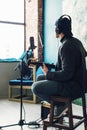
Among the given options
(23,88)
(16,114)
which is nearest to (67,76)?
(16,114)

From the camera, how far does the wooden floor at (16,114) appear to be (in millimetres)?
3170

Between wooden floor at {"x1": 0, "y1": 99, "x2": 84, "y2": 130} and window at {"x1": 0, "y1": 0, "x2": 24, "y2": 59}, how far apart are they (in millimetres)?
1470

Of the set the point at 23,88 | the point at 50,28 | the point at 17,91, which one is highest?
the point at 50,28

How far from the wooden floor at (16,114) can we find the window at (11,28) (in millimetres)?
1470

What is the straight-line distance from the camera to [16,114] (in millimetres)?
3859

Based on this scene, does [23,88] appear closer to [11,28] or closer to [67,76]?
[11,28]

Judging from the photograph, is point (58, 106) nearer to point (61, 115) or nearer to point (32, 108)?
point (61, 115)

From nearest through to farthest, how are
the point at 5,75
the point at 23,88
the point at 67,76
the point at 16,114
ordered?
the point at 67,76
the point at 16,114
the point at 23,88
the point at 5,75

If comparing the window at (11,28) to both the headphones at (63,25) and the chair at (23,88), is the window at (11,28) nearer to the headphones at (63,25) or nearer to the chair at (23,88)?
the chair at (23,88)

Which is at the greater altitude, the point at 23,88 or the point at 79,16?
the point at 79,16

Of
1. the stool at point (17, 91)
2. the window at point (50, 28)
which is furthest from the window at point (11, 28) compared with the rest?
the stool at point (17, 91)

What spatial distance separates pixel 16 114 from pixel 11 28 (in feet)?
8.87

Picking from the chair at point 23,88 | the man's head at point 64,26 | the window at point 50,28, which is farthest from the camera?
the window at point 50,28

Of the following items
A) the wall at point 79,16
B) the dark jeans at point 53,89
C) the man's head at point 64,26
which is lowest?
the dark jeans at point 53,89
